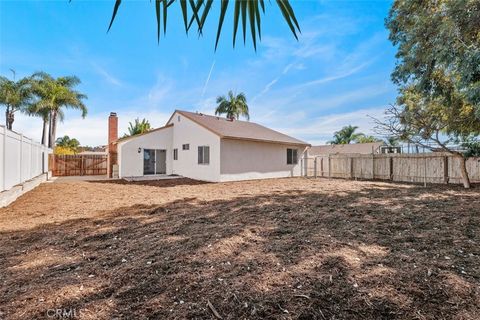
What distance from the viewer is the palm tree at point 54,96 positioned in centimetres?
2047

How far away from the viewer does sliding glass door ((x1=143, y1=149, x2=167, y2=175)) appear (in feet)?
54.4

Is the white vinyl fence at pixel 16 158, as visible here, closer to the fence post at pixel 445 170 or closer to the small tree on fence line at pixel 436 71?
the small tree on fence line at pixel 436 71

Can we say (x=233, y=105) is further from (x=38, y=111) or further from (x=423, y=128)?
(x=423, y=128)

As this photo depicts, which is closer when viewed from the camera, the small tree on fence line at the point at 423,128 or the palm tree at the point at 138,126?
the small tree on fence line at the point at 423,128

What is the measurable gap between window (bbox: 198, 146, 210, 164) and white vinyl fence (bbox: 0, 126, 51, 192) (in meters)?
7.94

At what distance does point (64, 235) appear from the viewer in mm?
4523

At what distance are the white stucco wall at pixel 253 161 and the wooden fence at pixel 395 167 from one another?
2067 millimetres

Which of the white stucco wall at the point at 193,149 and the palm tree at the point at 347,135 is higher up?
the palm tree at the point at 347,135

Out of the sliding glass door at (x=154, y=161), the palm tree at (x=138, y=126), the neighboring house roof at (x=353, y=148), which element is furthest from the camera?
the neighboring house roof at (x=353, y=148)

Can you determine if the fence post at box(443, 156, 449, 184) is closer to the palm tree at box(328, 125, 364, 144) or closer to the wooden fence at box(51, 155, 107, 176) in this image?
the wooden fence at box(51, 155, 107, 176)

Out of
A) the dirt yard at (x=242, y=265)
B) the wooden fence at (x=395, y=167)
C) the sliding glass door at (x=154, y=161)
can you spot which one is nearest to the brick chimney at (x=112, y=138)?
the sliding glass door at (x=154, y=161)

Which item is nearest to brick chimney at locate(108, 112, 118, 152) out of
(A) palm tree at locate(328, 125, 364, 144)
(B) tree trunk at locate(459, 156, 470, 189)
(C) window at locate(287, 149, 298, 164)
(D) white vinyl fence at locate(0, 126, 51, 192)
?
(D) white vinyl fence at locate(0, 126, 51, 192)

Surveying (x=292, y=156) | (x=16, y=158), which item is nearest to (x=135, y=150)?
(x=16, y=158)

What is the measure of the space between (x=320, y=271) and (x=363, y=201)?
18.4 ft
